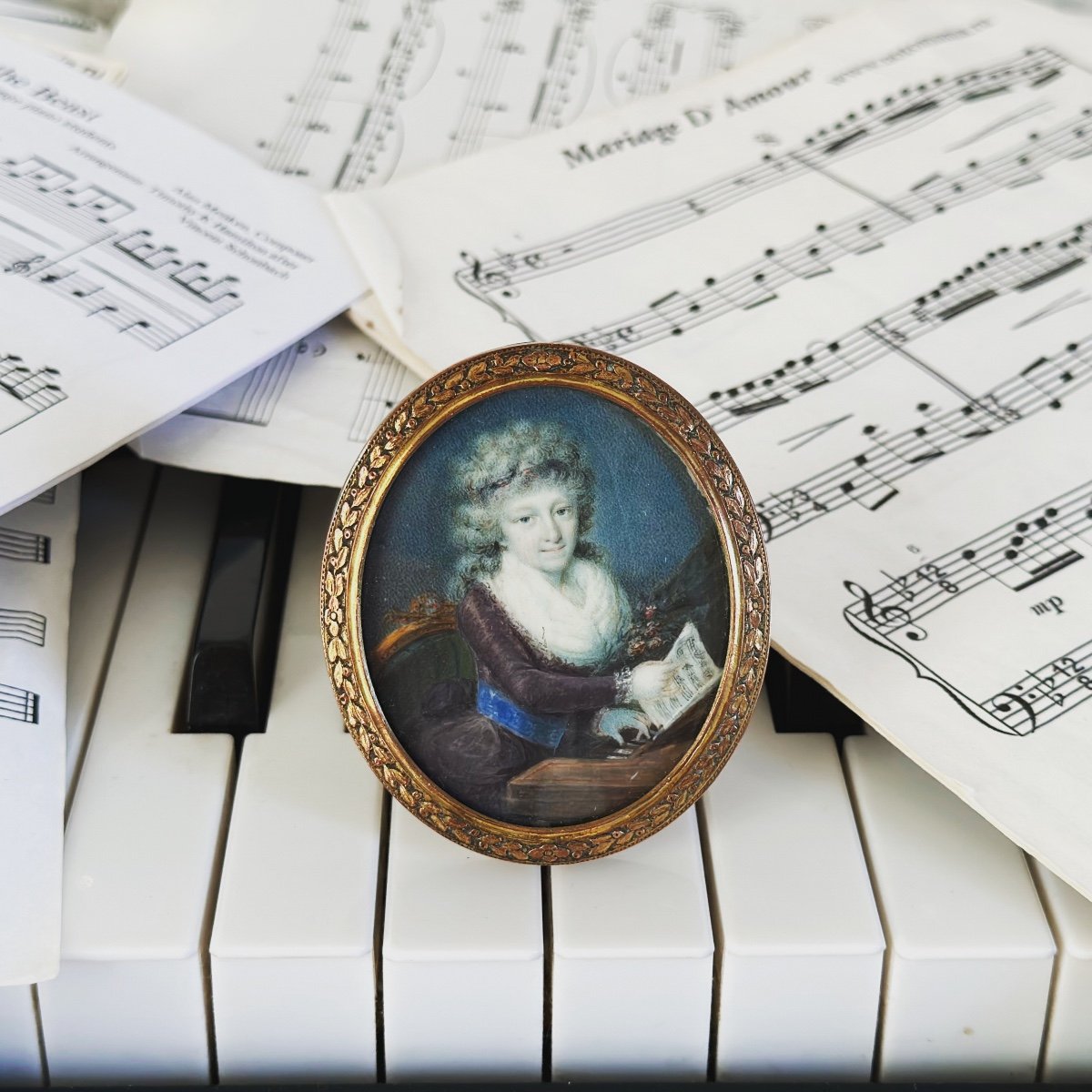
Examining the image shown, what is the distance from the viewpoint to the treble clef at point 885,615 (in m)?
0.71

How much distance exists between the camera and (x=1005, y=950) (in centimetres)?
63

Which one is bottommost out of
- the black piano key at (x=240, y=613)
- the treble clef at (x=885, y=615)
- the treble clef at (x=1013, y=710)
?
the black piano key at (x=240, y=613)

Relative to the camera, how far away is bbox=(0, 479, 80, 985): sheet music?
601mm

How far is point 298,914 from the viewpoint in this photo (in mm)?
631

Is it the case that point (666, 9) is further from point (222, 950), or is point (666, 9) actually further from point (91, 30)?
point (222, 950)

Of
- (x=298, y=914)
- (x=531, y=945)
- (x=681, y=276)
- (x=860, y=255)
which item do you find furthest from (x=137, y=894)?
(x=860, y=255)

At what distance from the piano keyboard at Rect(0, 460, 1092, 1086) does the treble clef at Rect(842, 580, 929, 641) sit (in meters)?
0.08

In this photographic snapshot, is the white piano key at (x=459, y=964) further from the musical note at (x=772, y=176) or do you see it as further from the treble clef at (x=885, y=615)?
the musical note at (x=772, y=176)

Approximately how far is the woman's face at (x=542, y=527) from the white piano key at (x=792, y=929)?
18 cm

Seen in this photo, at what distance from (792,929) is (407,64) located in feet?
2.80

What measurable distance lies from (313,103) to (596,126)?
244mm

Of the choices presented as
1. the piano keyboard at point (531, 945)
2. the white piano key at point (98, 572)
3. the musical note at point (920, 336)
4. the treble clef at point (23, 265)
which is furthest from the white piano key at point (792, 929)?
the treble clef at point (23, 265)

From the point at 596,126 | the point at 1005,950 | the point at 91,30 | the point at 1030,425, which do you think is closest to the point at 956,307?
the point at 1030,425

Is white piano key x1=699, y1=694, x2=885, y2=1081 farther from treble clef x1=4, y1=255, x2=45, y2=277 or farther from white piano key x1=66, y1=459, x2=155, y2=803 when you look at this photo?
treble clef x1=4, y1=255, x2=45, y2=277
